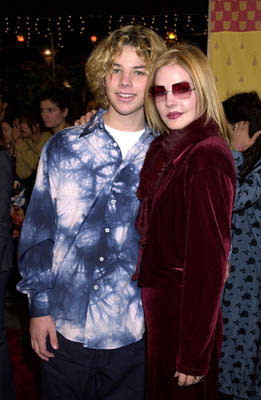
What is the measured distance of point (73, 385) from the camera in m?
1.82

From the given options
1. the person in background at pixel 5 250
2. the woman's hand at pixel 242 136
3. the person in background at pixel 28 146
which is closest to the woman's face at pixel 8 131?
the person in background at pixel 28 146

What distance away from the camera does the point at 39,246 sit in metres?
1.87

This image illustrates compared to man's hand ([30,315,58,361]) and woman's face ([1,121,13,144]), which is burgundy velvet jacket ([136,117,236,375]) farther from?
woman's face ([1,121,13,144])

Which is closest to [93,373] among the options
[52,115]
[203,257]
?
[203,257]

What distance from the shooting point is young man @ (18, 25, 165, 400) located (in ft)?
5.94

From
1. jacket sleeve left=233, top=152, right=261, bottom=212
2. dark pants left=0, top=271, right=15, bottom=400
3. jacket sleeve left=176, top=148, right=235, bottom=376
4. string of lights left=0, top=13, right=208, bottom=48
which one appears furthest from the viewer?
string of lights left=0, top=13, right=208, bottom=48

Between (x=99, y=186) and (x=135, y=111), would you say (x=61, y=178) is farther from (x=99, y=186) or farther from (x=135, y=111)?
(x=135, y=111)

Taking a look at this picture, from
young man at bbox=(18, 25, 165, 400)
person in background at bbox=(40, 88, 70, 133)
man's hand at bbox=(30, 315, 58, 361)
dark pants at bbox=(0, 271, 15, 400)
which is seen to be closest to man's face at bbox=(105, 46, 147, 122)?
young man at bbox=(18, 25, 165, 400)

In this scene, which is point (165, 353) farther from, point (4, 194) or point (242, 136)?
point (242, 136)

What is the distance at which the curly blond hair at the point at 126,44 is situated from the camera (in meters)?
1.95

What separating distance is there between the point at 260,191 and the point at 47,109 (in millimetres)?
2661

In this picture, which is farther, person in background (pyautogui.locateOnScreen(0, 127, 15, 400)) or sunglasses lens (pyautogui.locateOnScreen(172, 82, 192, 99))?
person in background (pyautogui.locateOnScreen(0, 127, 15, 400))

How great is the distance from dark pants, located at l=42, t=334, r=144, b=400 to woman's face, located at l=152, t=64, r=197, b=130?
928 mm

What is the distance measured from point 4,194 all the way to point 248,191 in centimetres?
143
